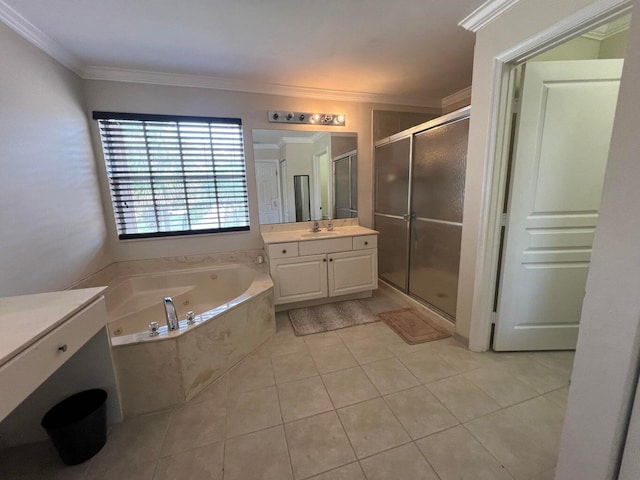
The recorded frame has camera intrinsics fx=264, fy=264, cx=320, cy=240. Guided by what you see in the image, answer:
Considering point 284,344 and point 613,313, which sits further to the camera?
point 284,344

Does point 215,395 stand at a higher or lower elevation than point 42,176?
lower

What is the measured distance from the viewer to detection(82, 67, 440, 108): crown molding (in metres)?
2.29

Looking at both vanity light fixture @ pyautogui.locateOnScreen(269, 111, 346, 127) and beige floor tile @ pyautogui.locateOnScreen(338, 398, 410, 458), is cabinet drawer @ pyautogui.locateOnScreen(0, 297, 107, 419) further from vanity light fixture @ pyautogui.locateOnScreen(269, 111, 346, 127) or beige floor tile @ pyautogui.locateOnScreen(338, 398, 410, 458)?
vanity light fixture @ pyautogui.locateOnScreen(269, 111, 346, 127)

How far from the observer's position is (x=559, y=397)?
5.09ft

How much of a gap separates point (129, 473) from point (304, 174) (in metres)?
2.61

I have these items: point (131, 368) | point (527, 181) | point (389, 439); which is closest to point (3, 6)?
point (131, 368)

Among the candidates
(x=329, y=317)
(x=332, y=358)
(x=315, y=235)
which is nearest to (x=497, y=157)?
(x=315, y=235)

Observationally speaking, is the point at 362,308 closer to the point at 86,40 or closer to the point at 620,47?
the point at 620,47

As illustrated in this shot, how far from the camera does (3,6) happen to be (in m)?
1.45

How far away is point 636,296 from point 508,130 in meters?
1.40

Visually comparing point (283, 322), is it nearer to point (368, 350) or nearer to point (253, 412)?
point (368, 350)

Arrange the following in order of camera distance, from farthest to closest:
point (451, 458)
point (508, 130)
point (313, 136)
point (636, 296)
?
point (313, 136), point (508, 130), point (451, 458), point (636, 296)

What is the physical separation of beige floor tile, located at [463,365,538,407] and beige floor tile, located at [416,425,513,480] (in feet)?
1.27

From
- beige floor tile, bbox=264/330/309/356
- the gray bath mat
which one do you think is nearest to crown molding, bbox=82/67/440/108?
the gray bath mat
